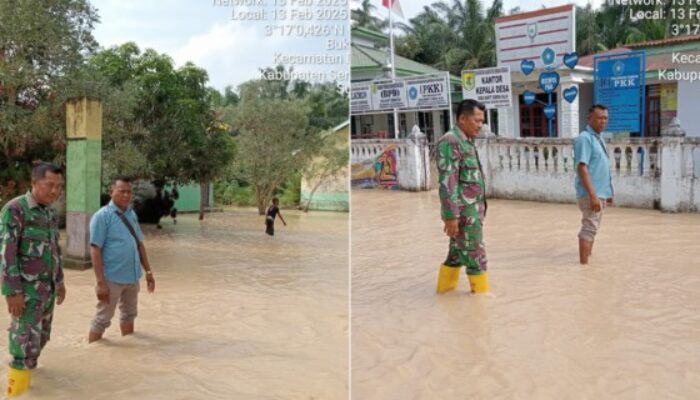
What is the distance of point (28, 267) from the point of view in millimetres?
3848

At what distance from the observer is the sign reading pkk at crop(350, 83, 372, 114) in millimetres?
18978

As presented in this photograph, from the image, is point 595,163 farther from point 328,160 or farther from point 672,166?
point 328,160

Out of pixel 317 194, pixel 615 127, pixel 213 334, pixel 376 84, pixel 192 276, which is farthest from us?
pixel 317 194

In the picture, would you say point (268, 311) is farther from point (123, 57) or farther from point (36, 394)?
point (123, 57)

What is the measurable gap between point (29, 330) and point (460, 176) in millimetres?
3118

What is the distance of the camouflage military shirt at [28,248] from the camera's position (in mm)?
3699

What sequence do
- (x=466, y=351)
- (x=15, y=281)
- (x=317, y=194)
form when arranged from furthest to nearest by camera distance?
1. (x=317, y=194)
2. (x=466, y=351)
3. (x=15, y=281)

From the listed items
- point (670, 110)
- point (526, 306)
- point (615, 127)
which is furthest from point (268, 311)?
point (670, 110)

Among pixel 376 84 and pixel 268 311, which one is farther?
pixel 376 84

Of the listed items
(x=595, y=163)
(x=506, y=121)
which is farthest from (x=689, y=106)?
(x=595, y=163)

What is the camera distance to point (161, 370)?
4.39m

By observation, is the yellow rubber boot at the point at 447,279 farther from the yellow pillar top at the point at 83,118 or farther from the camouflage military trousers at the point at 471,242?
the yellow pillar top at the point at 83,118

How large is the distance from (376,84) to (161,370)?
14656mm

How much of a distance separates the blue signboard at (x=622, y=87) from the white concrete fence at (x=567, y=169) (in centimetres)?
237
